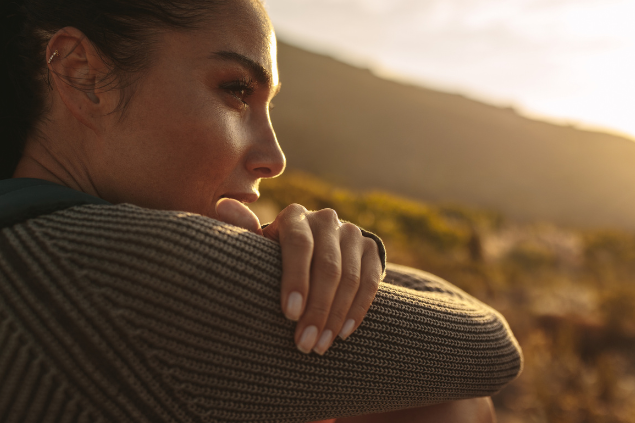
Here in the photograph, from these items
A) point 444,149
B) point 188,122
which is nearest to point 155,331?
point 188,122

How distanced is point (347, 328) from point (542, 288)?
9.75 m

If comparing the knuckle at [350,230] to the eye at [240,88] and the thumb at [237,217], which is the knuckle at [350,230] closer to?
the thumb at [237,217]

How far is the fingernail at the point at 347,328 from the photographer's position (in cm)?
99

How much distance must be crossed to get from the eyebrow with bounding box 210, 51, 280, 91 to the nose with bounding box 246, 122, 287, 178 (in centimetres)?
17

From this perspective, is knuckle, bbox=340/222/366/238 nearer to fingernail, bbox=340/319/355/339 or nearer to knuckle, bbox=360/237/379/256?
knuckle, bbox=360/237/379/256

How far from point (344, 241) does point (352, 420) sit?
941 millimetres

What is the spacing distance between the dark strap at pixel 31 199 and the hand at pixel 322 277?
576 millimetres

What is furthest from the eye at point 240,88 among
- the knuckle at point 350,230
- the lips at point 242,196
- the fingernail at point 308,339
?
the fingernail at point 308,339

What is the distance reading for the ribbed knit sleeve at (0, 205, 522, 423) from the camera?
0.82 m

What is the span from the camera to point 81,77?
1.36 m

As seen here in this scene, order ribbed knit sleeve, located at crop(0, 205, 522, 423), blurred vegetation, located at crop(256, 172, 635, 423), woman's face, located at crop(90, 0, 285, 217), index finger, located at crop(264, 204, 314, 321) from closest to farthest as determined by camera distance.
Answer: ribbed knit sleeve, located at crop(0, 205, 522, 423) → index finger, located at crop(264, 204, 314, 321) → woman's face, located at crop(90, 0, 285, 217) → blurred vegetation, located at crop(256, 172, 635, 423)

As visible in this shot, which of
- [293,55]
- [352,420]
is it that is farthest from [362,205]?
[293,55]

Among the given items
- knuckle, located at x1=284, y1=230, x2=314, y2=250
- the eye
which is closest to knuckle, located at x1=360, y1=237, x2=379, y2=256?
knuckle, located at x1=284, y1=230, x2=314, y2=250

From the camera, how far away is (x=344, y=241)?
43.0 inches
